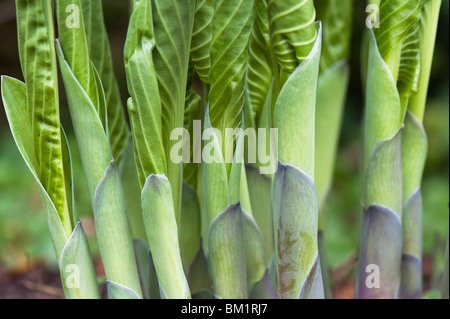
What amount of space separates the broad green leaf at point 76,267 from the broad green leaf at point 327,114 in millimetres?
279

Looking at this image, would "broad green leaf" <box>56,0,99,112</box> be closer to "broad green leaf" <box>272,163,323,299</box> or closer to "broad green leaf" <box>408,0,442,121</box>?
"broad green leaf" <box>272,163,323,299</box>

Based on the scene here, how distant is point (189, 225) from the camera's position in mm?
470

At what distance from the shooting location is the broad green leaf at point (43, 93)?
37cm

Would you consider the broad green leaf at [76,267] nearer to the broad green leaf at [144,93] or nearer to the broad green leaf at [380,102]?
the broad green leaf at [144,93]

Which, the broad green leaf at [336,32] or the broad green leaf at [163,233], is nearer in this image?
→ the broad green leaf at [163,233]

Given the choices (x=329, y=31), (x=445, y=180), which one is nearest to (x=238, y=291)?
(x=329, y=31)

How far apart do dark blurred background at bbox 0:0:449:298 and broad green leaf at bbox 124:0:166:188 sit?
435 millimetres

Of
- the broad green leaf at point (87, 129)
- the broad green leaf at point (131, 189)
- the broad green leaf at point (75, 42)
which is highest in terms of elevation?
the broad green leaf at point (75, 42)

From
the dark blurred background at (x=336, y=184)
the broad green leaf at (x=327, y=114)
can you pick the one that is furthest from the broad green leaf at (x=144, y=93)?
the dark blurred background at (x=336, y=184)

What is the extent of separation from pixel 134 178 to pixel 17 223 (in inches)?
25.3

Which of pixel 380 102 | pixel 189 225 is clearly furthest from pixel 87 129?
pixel 380 102

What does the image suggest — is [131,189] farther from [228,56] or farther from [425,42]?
[425,42]
